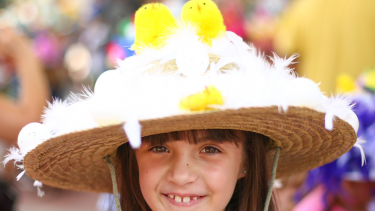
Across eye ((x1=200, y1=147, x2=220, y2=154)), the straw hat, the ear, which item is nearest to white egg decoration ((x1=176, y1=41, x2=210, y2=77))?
the straw hat

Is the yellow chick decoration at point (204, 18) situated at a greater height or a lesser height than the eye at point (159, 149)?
greater

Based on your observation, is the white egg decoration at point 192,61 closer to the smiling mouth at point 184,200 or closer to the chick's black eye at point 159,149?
the chick's black eye at point 159,149

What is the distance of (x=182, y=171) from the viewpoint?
1.32 metres

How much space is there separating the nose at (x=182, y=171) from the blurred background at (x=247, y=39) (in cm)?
42

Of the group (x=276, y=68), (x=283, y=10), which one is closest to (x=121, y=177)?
(x=276, y=68)

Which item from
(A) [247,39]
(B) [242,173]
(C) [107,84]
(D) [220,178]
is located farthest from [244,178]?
(A) [247,39]

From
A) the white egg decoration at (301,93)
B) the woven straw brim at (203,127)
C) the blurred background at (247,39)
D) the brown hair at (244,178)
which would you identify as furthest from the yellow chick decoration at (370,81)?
the white egg decoration at (301,93)

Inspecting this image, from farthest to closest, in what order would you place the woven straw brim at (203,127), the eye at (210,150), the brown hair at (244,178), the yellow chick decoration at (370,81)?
the yellow chick decoration at (370,81) < the brown hair at (244,178) < the eye at (210,150) < the woven straw brim at (203,127)

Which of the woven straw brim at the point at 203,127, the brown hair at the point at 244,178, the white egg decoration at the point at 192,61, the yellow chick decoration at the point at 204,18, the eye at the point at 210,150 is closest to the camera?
the woven straw brim at the point at 203,127

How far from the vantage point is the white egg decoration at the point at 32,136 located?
3.82 ft

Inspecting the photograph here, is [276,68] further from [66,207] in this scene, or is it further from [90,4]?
[90,4]

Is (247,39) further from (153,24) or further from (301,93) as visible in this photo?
(301,93)

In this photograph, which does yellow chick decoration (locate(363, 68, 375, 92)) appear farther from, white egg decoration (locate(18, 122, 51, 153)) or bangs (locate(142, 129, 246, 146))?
white egg decoration (locate(18, 122, 51, 153))

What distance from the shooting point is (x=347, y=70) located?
10.0 ft
